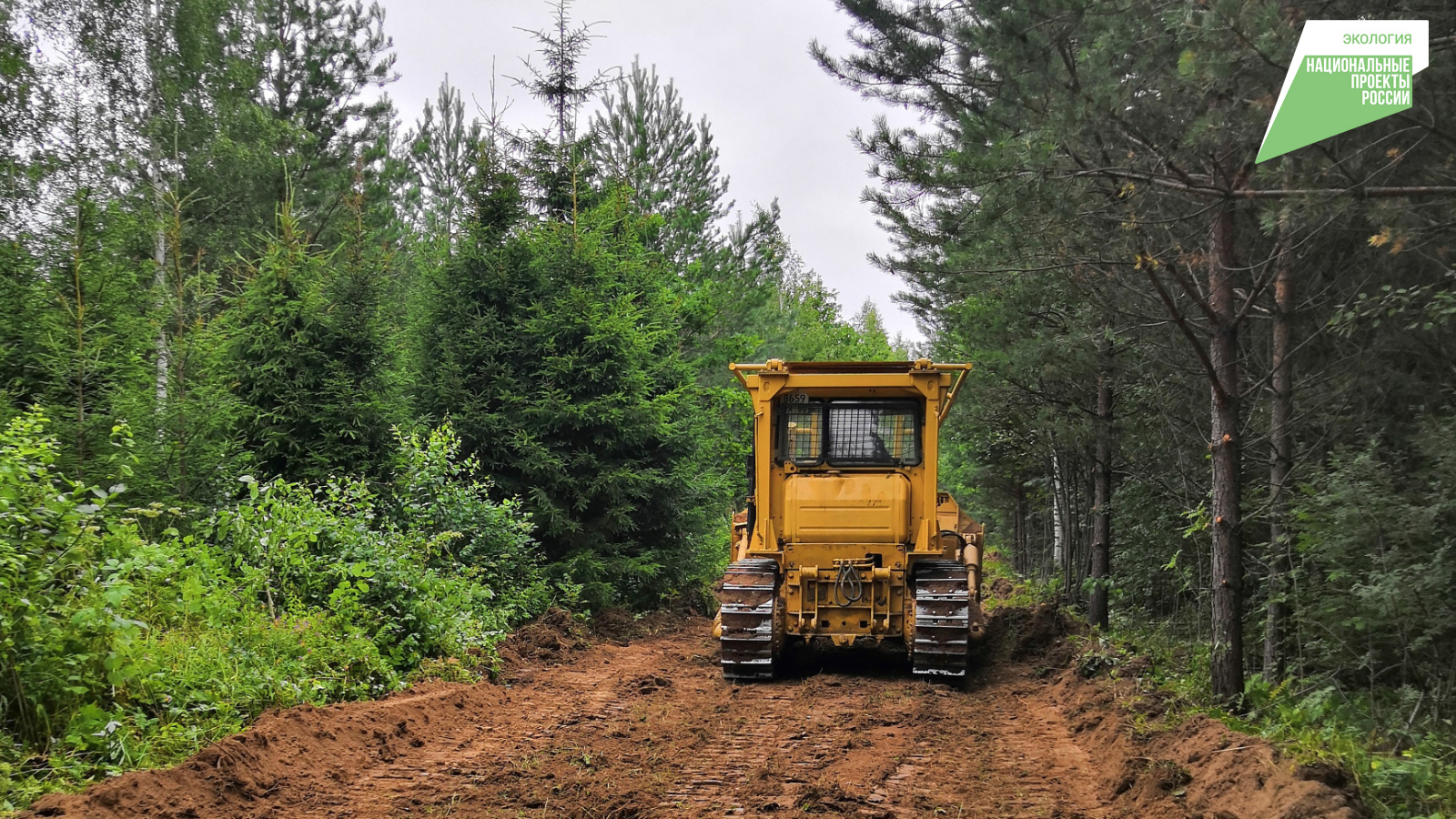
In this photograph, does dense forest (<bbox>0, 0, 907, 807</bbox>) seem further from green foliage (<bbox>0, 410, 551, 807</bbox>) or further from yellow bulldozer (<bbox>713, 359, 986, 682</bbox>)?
yellow bulldozer (<bbox>713, 359, 986, 682</bbox>)

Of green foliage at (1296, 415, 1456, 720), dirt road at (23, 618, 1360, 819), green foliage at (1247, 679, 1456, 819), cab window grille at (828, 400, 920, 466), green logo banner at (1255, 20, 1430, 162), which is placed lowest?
dirt road at (23, 618, 1360, 819)

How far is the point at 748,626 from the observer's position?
9.79 metres

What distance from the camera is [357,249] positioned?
1116cm

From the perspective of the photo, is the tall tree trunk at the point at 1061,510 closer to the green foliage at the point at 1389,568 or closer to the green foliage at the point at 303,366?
the green foliage at the point at 1389,568

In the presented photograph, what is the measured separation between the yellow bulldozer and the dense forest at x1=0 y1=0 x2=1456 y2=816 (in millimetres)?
1588

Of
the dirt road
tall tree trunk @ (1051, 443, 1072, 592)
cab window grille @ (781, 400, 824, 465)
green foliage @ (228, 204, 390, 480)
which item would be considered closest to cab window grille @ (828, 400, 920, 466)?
cab window grille @ (781, 400, 824, 465)

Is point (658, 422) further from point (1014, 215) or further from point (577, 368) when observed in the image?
point (1014, 215)

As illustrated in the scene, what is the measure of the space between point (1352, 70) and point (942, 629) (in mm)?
5978

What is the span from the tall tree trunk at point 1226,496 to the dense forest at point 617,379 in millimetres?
25

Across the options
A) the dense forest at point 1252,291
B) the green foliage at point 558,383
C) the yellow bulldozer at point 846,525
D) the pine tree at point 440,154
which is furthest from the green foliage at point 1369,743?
the pine tree at point 440,154

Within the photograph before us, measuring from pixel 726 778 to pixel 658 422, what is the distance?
890cm

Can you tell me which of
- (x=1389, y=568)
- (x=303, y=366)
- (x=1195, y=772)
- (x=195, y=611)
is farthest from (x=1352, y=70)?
(x=303, y=366)

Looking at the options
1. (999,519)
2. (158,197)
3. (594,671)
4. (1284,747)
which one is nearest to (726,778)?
(1284,747)

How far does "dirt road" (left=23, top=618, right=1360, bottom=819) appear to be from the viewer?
16.4 ft
